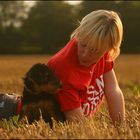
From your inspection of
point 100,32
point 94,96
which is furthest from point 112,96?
point 100,32

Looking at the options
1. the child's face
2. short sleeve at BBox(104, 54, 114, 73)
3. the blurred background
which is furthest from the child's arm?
the blurred background

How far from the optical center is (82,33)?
4.04 metres

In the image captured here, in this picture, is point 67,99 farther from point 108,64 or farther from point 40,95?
point 108,64

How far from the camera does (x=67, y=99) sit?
4109mm

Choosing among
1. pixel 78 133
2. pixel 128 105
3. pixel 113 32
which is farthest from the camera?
pixel 128 105

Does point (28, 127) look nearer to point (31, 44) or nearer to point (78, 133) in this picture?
point (78, 133)

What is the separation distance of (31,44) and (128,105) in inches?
1958

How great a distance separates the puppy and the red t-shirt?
0.10 m

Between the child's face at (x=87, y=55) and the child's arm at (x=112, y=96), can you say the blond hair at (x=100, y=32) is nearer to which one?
the child's face at (x=87, y=55)

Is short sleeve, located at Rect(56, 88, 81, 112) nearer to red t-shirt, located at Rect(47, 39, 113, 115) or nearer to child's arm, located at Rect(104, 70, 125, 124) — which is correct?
red t-shirt, located at Rect(47, 39, 113, 115)

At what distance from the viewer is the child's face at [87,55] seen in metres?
4.05

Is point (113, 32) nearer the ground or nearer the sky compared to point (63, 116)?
nearer the sky

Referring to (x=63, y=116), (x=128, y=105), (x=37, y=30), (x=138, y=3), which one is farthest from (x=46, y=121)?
(x=138, y=3)

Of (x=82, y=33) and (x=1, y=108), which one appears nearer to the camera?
(x=82, y=33)
